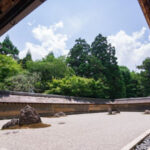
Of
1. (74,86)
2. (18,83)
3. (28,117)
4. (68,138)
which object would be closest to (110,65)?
(74,86)

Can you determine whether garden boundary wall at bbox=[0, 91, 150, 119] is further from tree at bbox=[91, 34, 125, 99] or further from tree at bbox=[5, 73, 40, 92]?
tree at bbox=[5, 73, 40, 92]

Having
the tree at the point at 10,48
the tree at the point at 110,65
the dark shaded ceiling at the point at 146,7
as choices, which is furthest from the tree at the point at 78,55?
the dark shaded ceiling at the point at 146,7

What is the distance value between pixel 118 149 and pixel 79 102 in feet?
46.1

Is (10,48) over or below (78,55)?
over

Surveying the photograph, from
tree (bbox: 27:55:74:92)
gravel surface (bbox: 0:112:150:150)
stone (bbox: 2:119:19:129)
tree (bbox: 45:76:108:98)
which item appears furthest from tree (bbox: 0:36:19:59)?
gravel surface (bbox: 0:112:150:150)

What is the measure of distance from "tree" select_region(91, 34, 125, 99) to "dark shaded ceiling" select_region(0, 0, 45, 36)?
2446cm

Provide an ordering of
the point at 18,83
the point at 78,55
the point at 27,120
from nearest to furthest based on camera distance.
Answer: the point at 27,120
the point at 18,83
the point at 78,55

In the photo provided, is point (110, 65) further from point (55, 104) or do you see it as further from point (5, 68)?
point (5, 68)

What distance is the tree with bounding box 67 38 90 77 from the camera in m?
27.9

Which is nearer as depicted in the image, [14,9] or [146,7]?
[14,9]

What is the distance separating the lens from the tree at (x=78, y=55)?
27897 millimetres

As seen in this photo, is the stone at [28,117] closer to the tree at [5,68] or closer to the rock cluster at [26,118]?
the rock cluster at [26,118]

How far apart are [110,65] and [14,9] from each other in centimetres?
2560

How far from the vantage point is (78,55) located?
96.5 ft
